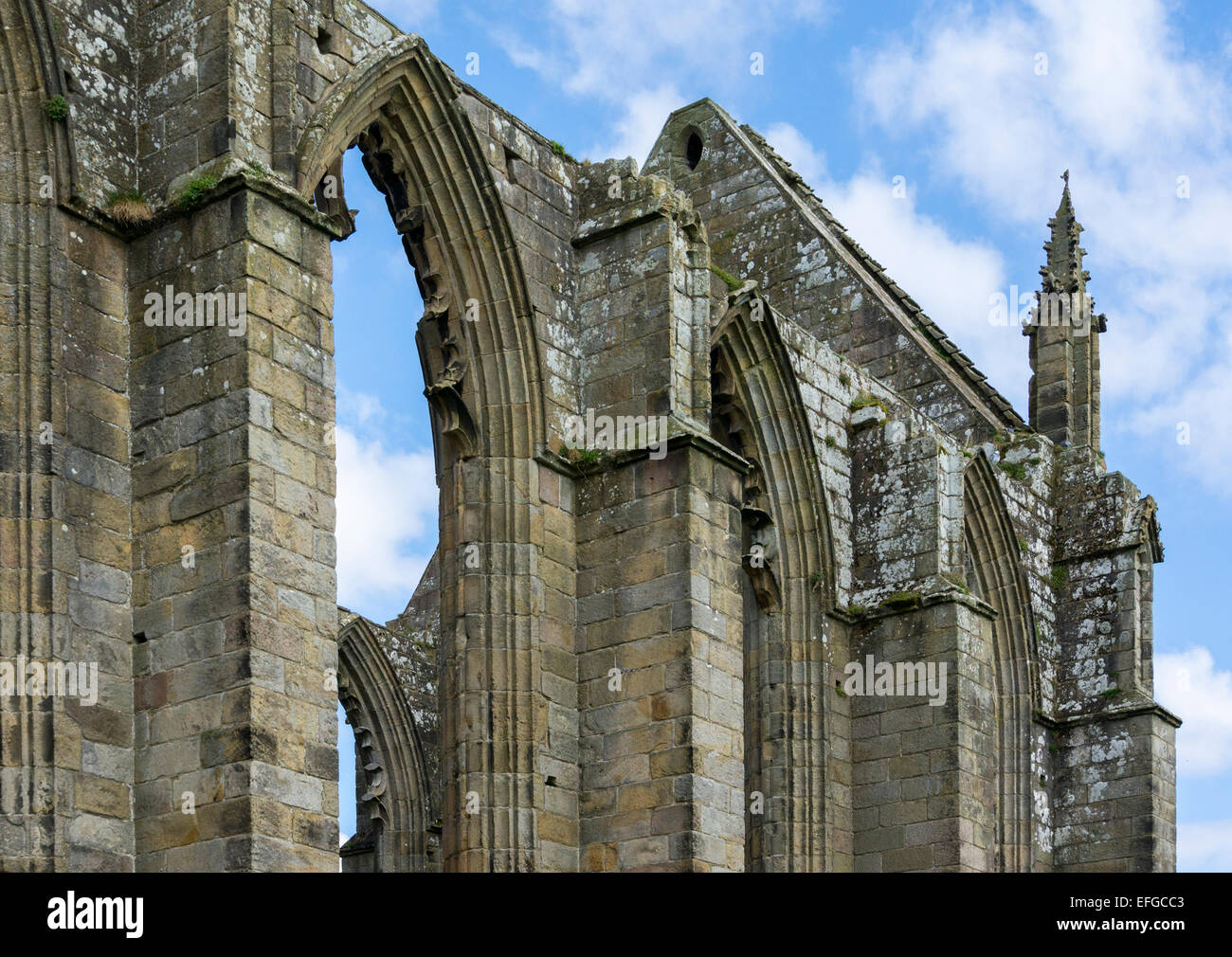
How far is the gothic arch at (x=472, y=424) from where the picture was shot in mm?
13906

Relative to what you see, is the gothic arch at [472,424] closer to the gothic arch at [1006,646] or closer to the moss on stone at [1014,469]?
the gothic arch at [1006,646]

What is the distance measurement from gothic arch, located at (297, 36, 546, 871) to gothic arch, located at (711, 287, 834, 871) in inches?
111

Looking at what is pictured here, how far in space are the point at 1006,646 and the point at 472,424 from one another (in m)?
7.39

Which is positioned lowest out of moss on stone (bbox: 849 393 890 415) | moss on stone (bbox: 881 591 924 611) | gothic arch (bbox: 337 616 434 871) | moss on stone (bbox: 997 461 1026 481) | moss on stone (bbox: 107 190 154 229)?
gothic arch (bbox: 337 616 434 871)

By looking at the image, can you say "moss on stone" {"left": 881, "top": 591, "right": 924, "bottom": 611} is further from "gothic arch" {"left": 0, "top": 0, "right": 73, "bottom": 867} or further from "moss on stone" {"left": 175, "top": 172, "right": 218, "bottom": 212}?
"gothic arch" {"left": 0, "top": 0, "right": 73, "bottom": 867}

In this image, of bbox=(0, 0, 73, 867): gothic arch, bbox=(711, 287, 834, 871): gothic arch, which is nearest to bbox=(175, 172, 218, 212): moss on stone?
bbox=(0, 0, 73, 867): gothic arch

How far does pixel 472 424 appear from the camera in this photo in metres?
14.6

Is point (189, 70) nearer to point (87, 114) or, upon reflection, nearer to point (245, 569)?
point (87, 114)

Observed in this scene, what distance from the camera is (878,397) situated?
19172 mm

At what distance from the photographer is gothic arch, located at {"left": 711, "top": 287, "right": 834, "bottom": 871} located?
16922mm

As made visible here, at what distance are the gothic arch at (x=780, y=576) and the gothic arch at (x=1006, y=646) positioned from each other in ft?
8.74

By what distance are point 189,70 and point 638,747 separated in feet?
15.6

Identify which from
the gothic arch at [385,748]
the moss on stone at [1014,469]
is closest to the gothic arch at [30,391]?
A: the gothic arch at [385,748]

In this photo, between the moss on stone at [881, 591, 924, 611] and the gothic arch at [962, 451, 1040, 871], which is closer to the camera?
the moss on stone at [881, 591, 924, 611]
